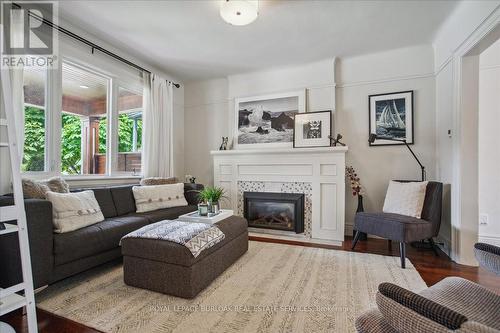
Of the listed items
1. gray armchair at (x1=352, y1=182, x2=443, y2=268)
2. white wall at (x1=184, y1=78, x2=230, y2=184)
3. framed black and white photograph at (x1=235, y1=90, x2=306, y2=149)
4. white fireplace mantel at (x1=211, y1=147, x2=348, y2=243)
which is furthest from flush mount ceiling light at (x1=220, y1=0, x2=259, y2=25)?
gray armchair at (x1=352, y1=182, x2=443, y2=268)

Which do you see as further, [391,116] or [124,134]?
[124,134]

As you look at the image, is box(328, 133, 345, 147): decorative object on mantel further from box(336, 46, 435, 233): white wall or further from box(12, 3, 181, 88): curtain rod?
box(12, 3, 181, 88): curtain rod

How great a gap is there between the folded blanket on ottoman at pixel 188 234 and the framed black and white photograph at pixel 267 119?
2.05m

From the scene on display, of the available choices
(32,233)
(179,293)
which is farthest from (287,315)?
(32,233)

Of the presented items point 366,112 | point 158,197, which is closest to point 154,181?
point 158,197

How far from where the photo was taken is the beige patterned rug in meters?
1.48

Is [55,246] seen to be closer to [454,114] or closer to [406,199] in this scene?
[406,199]

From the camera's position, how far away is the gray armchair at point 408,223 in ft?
7.60

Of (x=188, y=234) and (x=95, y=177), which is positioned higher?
(x=95, y=177)

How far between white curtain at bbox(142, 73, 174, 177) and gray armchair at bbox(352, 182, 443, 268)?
2.95m

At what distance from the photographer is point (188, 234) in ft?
6.13

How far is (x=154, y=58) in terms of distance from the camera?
348 cm

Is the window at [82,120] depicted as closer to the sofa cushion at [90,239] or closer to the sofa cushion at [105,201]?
the sofa cushion at [105,201]

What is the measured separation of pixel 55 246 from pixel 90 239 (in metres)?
0.25
